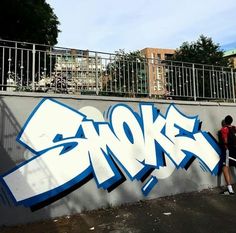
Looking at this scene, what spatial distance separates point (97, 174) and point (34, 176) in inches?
51.3

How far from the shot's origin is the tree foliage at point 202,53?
2569cm

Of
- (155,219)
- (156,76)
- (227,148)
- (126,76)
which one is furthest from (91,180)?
(227,148)

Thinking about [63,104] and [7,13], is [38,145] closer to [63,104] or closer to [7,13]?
[63,104]

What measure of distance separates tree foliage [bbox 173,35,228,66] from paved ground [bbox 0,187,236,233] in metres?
18.6

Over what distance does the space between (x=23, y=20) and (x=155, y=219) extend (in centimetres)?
1205

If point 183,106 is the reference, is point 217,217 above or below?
below

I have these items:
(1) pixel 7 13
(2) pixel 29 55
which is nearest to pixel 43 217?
(2) pixel 29 55

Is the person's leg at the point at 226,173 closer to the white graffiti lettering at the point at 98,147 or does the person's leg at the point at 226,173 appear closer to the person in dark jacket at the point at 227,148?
the person in dark jacket at the point at 227,148

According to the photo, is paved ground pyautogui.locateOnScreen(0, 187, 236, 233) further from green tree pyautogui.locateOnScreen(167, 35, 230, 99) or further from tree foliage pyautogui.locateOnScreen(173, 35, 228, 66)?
tree foliage pyautogui.locateOnScreen(173, 35, 228, 66)

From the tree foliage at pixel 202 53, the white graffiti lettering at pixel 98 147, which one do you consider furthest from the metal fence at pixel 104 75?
the tree foliage at pixel 202 53

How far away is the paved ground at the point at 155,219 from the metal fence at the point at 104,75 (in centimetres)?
247

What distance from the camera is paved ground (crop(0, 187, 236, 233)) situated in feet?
20.4

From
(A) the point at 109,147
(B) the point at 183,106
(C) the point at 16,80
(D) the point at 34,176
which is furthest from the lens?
(B) the point at 183,106

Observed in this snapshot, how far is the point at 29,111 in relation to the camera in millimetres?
6730
